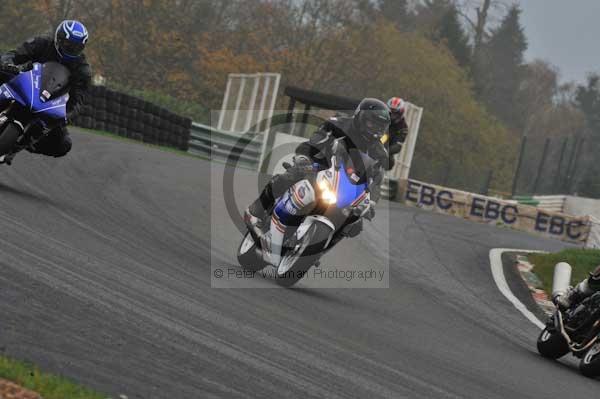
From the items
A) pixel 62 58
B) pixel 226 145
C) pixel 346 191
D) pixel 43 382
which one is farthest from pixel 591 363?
pixel 226 145

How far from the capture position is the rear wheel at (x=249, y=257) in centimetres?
938

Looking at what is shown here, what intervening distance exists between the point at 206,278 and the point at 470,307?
422 cm

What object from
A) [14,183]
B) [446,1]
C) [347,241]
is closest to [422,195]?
[347,241]

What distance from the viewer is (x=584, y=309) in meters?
8.78

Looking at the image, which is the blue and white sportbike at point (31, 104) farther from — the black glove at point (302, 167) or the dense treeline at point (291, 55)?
the dense treeline at point (291, 55)

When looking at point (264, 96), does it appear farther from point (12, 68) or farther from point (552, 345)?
point (552, 345)

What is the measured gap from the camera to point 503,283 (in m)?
13.9

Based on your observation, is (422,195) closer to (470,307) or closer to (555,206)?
(555,206)

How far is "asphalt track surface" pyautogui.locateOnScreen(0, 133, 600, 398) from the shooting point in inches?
190

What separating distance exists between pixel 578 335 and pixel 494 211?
67.6 ft

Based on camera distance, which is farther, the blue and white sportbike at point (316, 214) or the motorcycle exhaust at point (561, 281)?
the motorcycle exhaust at point (561, 281)

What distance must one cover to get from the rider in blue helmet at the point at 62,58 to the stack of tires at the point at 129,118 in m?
13.2

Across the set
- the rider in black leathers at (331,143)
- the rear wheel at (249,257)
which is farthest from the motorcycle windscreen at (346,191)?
the rear wheel at (249,257)

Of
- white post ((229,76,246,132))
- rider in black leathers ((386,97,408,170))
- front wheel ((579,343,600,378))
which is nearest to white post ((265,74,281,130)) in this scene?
white post ((229,76,246,132))
